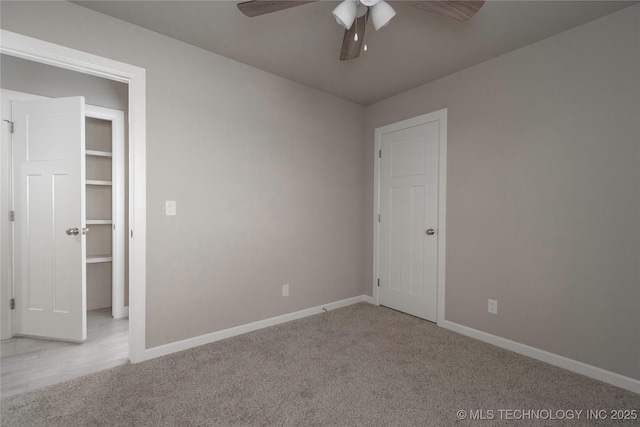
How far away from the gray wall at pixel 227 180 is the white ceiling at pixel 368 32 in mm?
209

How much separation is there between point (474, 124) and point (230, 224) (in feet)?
8.04

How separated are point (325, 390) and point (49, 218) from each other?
2.83 m

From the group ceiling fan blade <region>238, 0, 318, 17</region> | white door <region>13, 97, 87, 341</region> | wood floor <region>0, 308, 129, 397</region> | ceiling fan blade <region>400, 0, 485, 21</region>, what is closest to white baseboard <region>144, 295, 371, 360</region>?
wood floor <region>0, 308, 129, 397</region>

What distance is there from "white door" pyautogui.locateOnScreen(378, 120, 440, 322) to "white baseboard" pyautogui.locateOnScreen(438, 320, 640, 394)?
405 mm

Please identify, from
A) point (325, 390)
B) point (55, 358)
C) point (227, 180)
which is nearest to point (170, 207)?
point (227, 180)

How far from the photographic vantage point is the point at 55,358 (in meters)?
2.38

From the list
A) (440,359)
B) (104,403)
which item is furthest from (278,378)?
(440,359)

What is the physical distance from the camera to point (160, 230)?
7.77ft

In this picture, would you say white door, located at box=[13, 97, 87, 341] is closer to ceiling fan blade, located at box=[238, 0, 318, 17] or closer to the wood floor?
the wood floor

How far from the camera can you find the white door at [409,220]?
3119 mm

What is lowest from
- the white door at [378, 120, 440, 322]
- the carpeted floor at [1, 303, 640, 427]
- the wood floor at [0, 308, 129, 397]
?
the wood floor at [0, 308, 129, 397]

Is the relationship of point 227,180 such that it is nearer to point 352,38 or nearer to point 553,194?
point 352,38

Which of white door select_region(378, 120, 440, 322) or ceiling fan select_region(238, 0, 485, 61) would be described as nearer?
ceiling fan select_region(238, 0, 485, 61)

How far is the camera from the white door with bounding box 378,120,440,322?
3.12m
